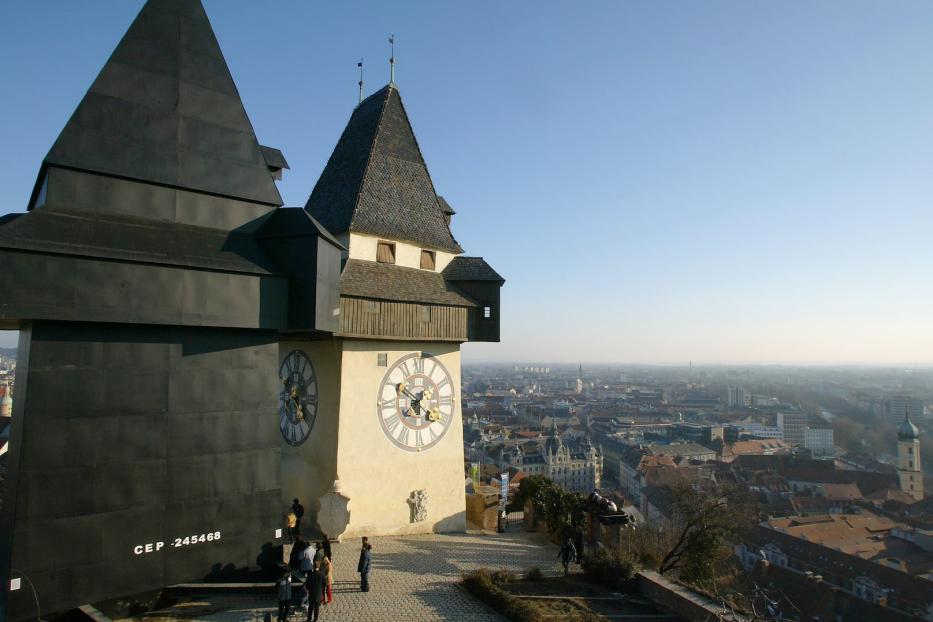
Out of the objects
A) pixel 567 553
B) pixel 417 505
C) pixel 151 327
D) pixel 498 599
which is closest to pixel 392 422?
pixel 417 505

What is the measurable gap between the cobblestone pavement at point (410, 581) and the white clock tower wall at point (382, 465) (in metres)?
0.48

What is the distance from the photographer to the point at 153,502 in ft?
30.0

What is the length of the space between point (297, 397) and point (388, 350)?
273cm

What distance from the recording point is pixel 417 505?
15070mm

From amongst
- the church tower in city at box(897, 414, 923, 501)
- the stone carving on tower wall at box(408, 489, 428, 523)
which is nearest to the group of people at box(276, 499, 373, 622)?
the stone carving on tower wall at box(408, 489, 428, 523)

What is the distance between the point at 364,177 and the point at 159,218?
266 inches

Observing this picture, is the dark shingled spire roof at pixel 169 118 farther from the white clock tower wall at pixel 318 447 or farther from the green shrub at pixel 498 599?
the green shrub at pixel 498 599

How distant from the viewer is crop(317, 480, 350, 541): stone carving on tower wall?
12.9 metres

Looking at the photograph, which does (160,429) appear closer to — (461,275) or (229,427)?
(229,427)

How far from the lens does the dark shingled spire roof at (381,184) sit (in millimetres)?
15365

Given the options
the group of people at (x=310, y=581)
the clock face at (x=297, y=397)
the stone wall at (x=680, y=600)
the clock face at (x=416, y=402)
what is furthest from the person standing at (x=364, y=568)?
the stone wall at (x=680, y=600)

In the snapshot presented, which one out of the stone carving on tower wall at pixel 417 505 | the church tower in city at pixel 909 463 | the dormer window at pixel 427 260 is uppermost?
the dormer window at pixel 427 260

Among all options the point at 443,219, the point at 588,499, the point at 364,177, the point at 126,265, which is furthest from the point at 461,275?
the point at 126,265

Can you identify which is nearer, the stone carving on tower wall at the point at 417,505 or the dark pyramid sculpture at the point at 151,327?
the dark pyramid sculpture at the point at 151,327
